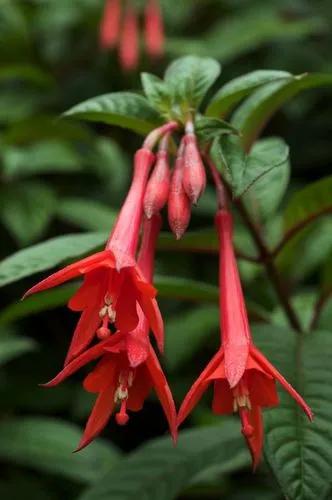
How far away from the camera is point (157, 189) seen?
107 cm

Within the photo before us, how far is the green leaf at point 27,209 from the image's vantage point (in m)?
2.04

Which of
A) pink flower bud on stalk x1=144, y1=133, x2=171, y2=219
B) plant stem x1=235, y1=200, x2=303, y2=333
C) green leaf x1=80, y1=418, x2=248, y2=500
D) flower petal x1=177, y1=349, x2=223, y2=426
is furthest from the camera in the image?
green leaf x1=80, y1=418, x2=248, y2=500

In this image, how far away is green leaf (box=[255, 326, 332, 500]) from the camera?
1005 mm

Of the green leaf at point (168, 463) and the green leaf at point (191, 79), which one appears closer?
the green leaf at point (191, 79)

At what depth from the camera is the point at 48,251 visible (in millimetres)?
1309

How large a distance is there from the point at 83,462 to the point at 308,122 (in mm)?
1316

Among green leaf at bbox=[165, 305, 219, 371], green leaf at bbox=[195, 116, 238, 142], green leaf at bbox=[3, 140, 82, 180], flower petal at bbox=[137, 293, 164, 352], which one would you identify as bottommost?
green leaf at bbox=[165, 305, 219, 371]

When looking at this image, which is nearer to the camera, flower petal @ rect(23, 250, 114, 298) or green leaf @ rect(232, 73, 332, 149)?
flower petal @ rect(23, 250, 114, 298)

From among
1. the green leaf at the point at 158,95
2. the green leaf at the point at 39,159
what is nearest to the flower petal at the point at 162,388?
the green leaf at the point at 158,95

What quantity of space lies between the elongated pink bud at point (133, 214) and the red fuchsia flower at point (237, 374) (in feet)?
0.46

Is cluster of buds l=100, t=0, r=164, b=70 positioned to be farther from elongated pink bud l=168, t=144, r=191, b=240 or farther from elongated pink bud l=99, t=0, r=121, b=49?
elongated pink bud l=168, t=144, r=191, b=240

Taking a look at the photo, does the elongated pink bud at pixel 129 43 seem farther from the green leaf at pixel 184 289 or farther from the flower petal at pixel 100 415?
the flower petal at pixel 100 415

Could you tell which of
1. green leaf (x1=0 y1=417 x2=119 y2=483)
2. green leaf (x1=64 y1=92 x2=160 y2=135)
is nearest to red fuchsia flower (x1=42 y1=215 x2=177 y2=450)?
green leaf (x1=64 y1=92 x2=160 y2=135)

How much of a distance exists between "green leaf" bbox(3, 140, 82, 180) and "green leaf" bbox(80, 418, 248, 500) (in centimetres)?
89
